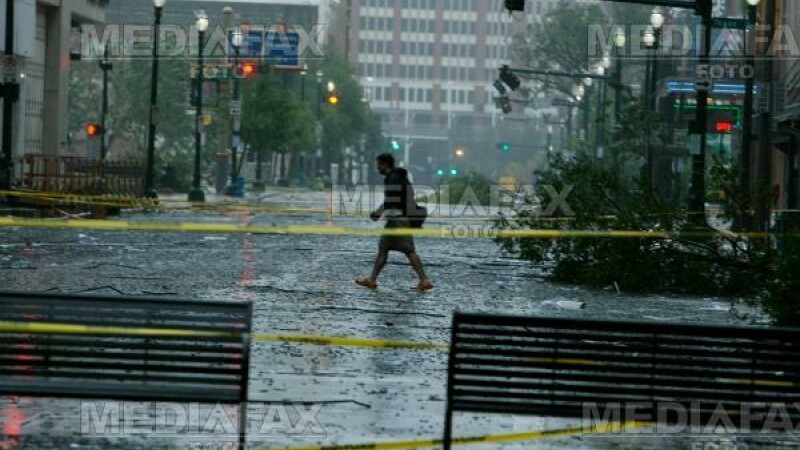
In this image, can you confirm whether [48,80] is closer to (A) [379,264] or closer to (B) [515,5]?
(B) [515,5]

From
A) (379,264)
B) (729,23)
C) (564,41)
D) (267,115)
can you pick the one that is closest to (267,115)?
(267,115)

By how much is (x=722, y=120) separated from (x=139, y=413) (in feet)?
172

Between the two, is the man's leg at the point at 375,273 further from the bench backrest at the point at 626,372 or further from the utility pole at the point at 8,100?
the utility pole at the point at 8,100

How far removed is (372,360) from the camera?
1446 cm

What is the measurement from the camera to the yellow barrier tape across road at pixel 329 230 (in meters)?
23.5

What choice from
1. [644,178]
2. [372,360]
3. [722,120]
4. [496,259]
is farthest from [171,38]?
[372,360]

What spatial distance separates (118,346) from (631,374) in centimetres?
292

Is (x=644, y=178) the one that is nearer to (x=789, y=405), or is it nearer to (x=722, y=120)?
(x=789, y=405)

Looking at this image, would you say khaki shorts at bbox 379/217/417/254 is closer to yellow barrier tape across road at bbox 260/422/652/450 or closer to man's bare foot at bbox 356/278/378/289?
man's bare foot at bbox 356/278/378/289

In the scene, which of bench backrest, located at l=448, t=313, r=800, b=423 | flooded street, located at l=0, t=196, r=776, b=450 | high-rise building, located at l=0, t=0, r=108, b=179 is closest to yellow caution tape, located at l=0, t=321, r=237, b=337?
flooded street, located at l=0, t=196, r=776, b=450

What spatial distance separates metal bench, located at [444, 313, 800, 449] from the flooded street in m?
0.71

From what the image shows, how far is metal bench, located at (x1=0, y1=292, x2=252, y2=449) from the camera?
943cm

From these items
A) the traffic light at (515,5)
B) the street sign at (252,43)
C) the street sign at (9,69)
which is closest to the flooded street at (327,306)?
the street sign at (9,69)

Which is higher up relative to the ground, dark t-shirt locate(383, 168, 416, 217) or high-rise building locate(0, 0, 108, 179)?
high-rise building locate(0, 0, 108, 179)
